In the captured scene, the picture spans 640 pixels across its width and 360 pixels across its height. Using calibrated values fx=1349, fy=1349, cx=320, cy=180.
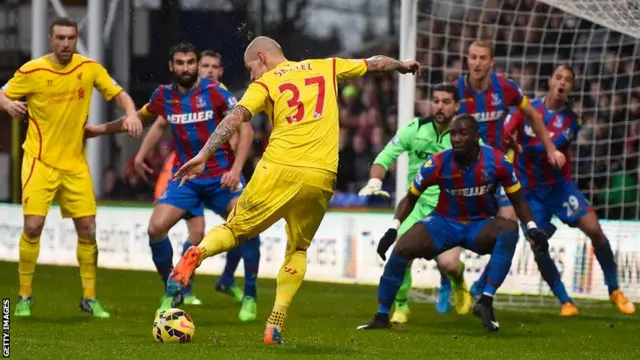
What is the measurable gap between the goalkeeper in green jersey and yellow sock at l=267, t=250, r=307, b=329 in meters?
2.19

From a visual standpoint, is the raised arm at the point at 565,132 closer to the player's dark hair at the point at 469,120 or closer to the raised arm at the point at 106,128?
the player's dark hair at the point at 469,120

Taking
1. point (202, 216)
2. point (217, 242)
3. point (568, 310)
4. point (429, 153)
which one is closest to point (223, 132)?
point (217, 242)

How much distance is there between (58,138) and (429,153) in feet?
10.0

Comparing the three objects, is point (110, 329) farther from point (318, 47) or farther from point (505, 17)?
point (318, 47)

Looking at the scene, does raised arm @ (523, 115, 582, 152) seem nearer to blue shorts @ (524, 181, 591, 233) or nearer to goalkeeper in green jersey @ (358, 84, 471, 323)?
blue shorts @ (524, 181, 591, 233)

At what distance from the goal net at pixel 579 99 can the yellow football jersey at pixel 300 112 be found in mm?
5268

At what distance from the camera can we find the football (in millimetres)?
8422

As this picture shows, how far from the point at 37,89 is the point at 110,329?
206cm

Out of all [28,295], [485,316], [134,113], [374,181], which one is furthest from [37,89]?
[485,316]

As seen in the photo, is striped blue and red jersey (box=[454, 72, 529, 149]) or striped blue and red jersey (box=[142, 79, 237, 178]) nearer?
striped blue and red jersey (box=[142, 79, 237, 178])

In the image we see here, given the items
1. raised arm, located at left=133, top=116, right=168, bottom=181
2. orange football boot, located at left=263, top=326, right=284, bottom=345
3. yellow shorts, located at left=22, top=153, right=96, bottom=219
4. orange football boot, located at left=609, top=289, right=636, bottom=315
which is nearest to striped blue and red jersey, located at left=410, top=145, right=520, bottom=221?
orange football boot, located at left=263, top=326, right=284, bottom=345

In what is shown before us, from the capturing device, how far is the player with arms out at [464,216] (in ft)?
32.8

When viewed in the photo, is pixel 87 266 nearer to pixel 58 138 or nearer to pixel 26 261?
pixel 26 261

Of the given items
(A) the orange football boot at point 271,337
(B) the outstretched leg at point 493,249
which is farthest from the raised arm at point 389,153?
(A) the orange football boot at point 271,337
